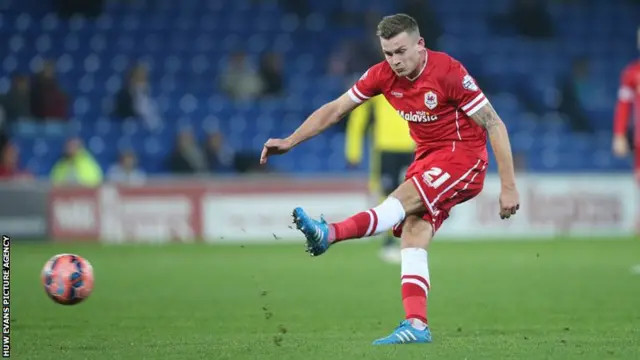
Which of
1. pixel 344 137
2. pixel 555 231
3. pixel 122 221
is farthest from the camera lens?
pixel 344 137

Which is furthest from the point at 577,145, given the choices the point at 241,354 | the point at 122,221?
the point at 241,354

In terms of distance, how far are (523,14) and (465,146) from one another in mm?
17488

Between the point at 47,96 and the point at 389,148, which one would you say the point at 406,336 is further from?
the point at 47,96

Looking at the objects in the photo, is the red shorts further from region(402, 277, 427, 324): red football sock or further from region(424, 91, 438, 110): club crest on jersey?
region(402, 277, 427, 324): red football sock

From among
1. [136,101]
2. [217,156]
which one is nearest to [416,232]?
[217,156]

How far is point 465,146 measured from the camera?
7.24 m

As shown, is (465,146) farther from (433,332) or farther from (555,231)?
(555,231)

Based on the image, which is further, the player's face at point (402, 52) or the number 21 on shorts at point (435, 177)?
the number 21 on shorts at point (435, 177)

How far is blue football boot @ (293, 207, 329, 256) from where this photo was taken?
21.3 ft

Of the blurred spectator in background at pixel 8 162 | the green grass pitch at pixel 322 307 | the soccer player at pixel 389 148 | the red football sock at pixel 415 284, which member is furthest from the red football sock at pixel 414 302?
the blurred spectator in background at pixel 8 162

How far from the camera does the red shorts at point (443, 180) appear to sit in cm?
716

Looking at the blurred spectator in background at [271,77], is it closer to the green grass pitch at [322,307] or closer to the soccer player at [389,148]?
the green grass pitch at [322,307]

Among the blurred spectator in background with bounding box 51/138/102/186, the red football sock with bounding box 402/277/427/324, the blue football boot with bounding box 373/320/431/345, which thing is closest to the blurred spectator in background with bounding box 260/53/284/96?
the blurred spectator in background with bounding box 51/138/102/186

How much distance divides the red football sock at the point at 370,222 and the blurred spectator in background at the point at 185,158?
42.3 ft
